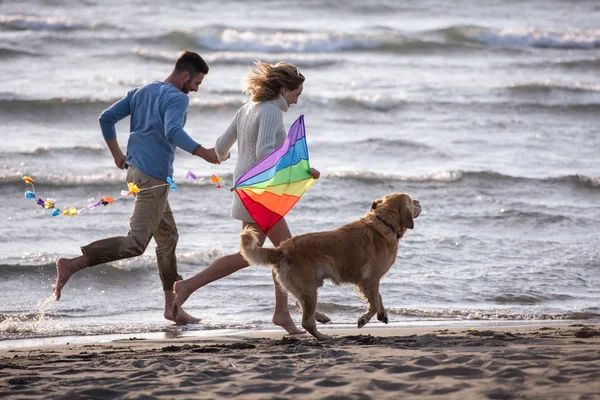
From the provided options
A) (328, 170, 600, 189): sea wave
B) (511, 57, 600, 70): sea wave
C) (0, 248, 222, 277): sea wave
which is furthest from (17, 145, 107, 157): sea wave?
(511, 57, 600, 70): sea wave

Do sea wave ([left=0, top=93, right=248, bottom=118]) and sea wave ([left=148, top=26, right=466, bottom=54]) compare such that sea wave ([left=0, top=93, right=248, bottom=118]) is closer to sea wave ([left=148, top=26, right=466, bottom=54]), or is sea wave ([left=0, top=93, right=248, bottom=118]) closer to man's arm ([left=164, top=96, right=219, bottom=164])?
sea wave ([left=148, top=26, right=466, bottom=54])

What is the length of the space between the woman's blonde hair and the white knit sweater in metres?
0.05

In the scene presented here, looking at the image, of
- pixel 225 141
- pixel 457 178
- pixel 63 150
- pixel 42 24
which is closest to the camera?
pixel 225 141

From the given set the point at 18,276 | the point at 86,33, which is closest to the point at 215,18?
the point at 86,33

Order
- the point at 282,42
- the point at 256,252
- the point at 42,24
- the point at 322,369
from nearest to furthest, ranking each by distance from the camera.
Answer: the point at 322,369, the point at 256,252, the point at 42,24, the point at 282,42

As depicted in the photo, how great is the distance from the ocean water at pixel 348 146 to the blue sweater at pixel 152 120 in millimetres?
1386

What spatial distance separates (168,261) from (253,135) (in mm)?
1516

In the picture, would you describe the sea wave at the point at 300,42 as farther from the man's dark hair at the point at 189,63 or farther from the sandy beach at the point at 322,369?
the sandy beach at the point at 322,369

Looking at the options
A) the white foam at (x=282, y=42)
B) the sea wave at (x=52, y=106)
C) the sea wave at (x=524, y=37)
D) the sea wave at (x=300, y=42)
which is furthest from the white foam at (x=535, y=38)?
the sea wave at (x=52, y=106)

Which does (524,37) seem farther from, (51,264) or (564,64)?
(51,264)

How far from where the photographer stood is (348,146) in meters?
15.7

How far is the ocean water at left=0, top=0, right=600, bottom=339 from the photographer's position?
26.5 ft

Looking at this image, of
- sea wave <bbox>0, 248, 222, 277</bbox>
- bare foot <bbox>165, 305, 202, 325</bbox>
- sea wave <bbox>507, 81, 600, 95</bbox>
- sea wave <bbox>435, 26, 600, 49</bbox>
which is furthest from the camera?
sea wave <bbox>435, 26, 600, 49</bbox>

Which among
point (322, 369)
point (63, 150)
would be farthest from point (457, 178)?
point (322, 369)
